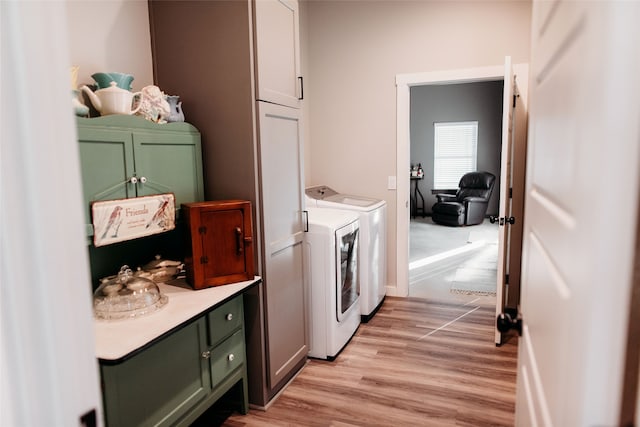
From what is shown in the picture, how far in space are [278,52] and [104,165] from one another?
1.17 metres

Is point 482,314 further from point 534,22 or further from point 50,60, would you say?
point 50,60

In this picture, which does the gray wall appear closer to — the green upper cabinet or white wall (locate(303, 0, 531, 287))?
white wall (locate(303, 0, 531, 287))

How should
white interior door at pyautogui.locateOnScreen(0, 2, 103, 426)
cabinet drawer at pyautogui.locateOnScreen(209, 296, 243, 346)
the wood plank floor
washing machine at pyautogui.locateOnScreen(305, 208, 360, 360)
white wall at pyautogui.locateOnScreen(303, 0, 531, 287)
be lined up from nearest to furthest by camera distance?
white interior door at pyautogui.locateOnScreen(0, 2, 103, 426) < cabinet drawer at pyautogui.locateOnScreen(209, 296, 243, 346) < the wood plank floor < washing machine at pyautogui.locateOnScreen(305, 208, 360, 360) < white wall at pyautogui.locateOnScreen(303, 0, 531, 287)

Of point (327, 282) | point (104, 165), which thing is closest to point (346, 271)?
point (327, 282)

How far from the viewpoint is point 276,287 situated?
2504mm

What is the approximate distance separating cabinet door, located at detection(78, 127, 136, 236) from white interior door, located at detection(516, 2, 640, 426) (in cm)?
156

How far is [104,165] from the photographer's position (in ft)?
5.76

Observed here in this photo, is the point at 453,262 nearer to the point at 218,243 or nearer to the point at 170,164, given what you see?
the point at 218,243

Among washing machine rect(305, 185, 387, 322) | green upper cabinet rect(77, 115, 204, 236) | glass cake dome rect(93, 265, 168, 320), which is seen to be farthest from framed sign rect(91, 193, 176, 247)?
washing machine rect(305, 185, 387, 322)

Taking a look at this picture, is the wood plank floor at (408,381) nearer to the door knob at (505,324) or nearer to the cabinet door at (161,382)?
the cabinet door at (161,382)

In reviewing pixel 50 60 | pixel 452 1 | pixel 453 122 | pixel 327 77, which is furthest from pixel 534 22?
pixel 453 122

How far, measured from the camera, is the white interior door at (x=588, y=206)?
1.72 ft

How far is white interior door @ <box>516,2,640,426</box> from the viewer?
0.52m

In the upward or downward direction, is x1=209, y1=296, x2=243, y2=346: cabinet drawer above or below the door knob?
below
